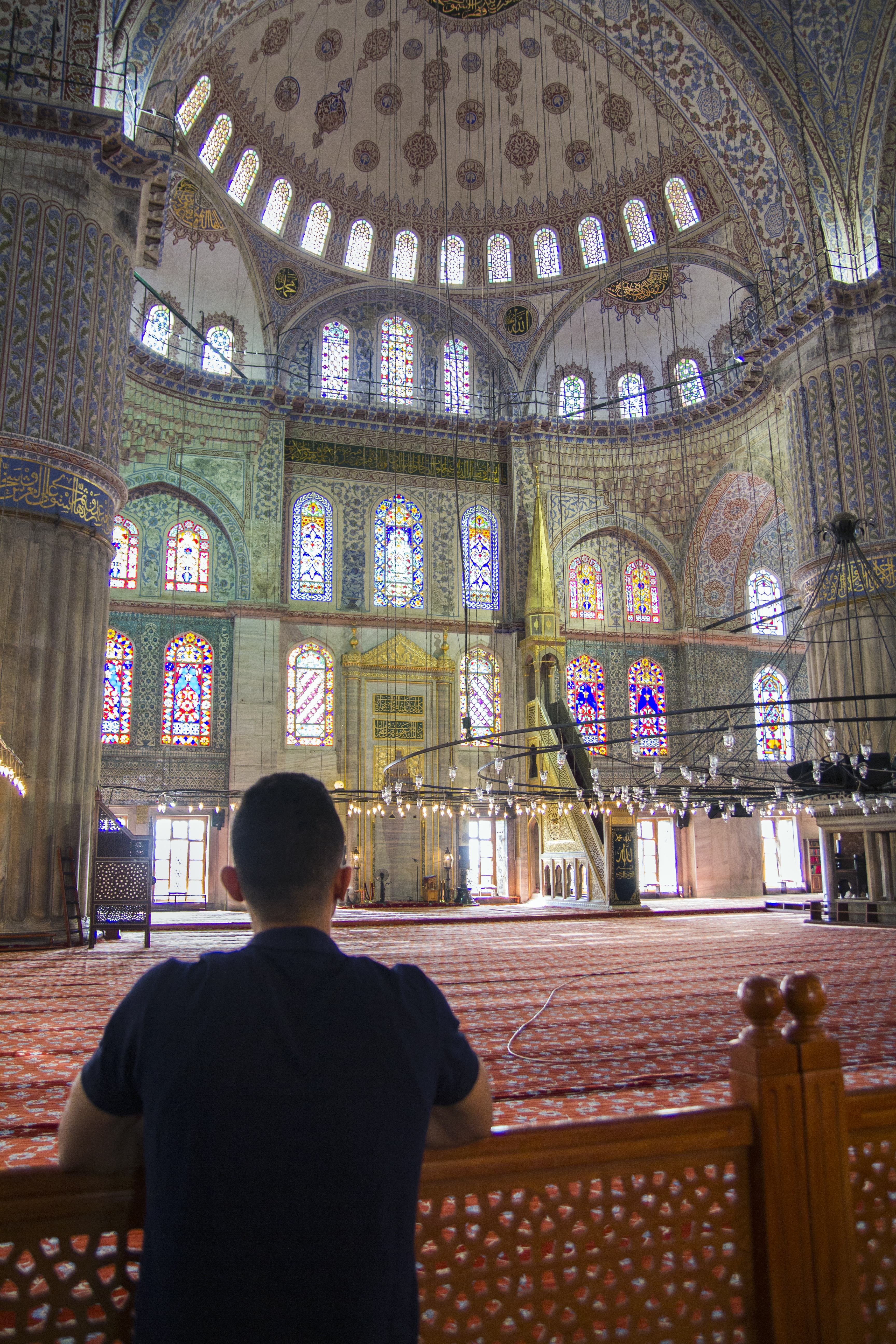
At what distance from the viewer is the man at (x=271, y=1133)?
0.96 metres

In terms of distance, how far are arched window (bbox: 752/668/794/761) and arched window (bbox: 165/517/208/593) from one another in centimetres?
1029

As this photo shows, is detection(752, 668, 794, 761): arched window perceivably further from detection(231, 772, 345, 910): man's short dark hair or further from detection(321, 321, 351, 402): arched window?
detection(231, 772, 345, 910): man's short dark hair

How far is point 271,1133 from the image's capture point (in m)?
0.97

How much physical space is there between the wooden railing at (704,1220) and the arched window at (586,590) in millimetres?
16197

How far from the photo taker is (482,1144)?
1250mm

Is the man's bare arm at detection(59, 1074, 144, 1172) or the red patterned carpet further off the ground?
the man's bare arm at detection(59, 1074, 144, 1172)

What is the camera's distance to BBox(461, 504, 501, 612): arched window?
17.1 meters

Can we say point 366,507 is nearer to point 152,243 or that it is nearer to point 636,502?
point 636,502

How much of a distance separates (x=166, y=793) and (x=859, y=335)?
36.0 feet

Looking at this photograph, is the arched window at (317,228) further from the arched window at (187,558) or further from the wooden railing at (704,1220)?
the wooden railing at (704,1220)

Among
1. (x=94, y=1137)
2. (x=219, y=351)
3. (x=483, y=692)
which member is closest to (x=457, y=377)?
(x=219, y=351)

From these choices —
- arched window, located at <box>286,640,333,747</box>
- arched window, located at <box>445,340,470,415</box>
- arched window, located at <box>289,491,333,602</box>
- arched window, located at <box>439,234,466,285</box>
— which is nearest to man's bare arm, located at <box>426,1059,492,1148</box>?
arched window, located at <box>286,640,333,747</box>

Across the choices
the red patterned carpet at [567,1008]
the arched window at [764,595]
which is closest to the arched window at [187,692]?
the red patterned carpet at [567,1008]

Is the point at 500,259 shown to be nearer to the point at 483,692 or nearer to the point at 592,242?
the point at 592,242
